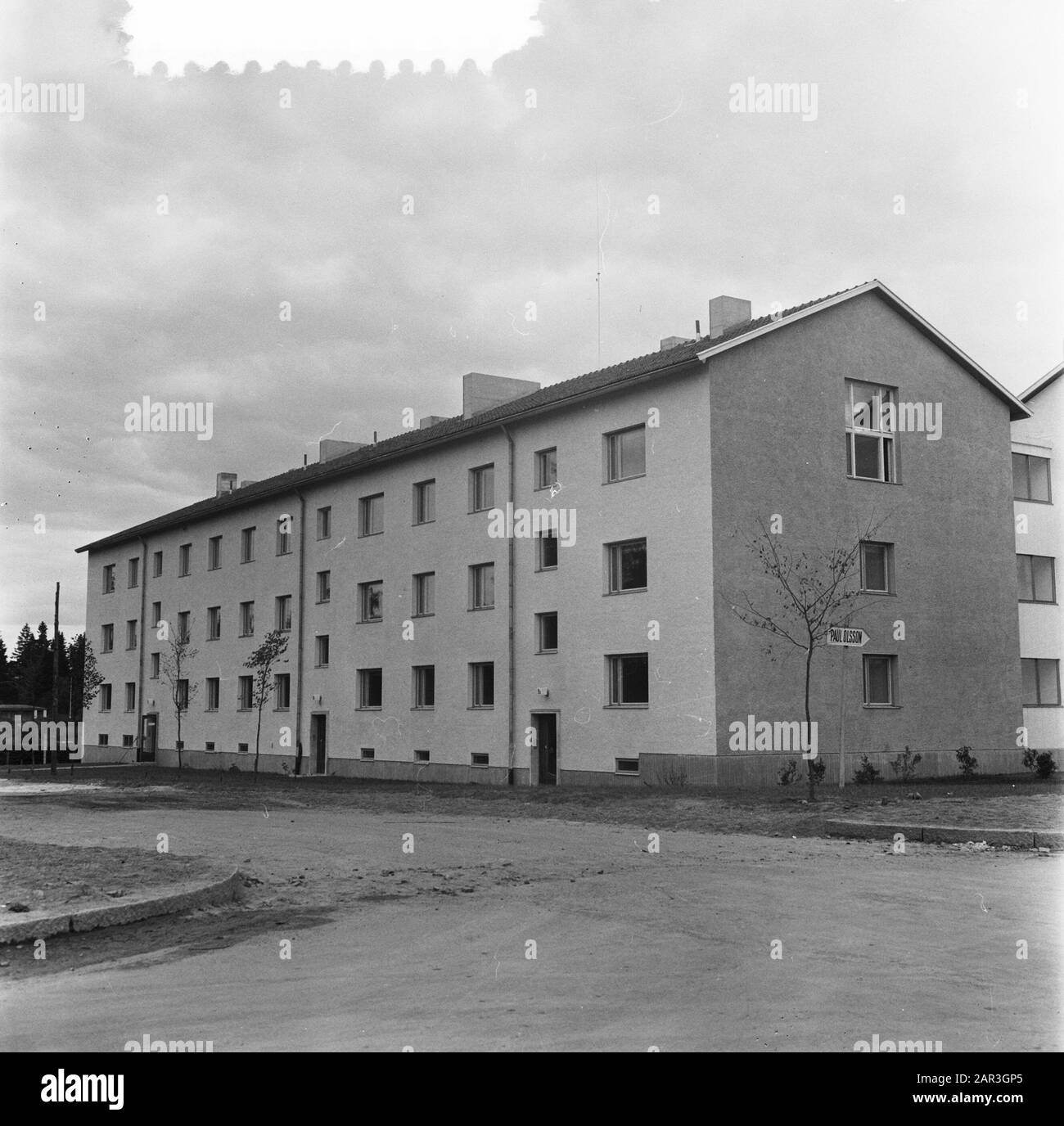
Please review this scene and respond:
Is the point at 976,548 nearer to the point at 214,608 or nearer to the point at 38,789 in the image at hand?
the point at 38,789

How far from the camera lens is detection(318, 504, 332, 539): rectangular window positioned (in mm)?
40312

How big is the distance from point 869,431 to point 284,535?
833 inches

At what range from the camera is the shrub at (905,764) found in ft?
91.2

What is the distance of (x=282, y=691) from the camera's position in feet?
137

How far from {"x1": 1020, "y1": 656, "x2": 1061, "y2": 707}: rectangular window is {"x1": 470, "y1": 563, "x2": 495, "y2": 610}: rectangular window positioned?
48.1 feet

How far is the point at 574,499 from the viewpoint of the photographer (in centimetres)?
2967

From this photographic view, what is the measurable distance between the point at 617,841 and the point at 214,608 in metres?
34.5

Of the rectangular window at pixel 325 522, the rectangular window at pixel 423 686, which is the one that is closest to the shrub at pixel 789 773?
the rectangular window at pixel 423 686

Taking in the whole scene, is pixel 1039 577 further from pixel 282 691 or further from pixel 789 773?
pixel 282 691

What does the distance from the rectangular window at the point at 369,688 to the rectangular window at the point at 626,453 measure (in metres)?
11.4

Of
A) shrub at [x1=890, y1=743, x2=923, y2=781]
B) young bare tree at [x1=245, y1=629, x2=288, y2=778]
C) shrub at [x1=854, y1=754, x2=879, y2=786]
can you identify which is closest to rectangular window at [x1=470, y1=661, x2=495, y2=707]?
shrub at [x1=854, y1=754, x2=879, y2=786]

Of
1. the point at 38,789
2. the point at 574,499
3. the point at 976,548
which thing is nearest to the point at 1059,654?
the point at 976,548

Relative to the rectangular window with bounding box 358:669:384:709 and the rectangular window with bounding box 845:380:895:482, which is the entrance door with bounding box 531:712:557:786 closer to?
the rectangular window with bounding box 358:669:384:709

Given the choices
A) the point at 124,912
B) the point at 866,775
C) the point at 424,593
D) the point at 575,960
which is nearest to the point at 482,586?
the point at 424,593
